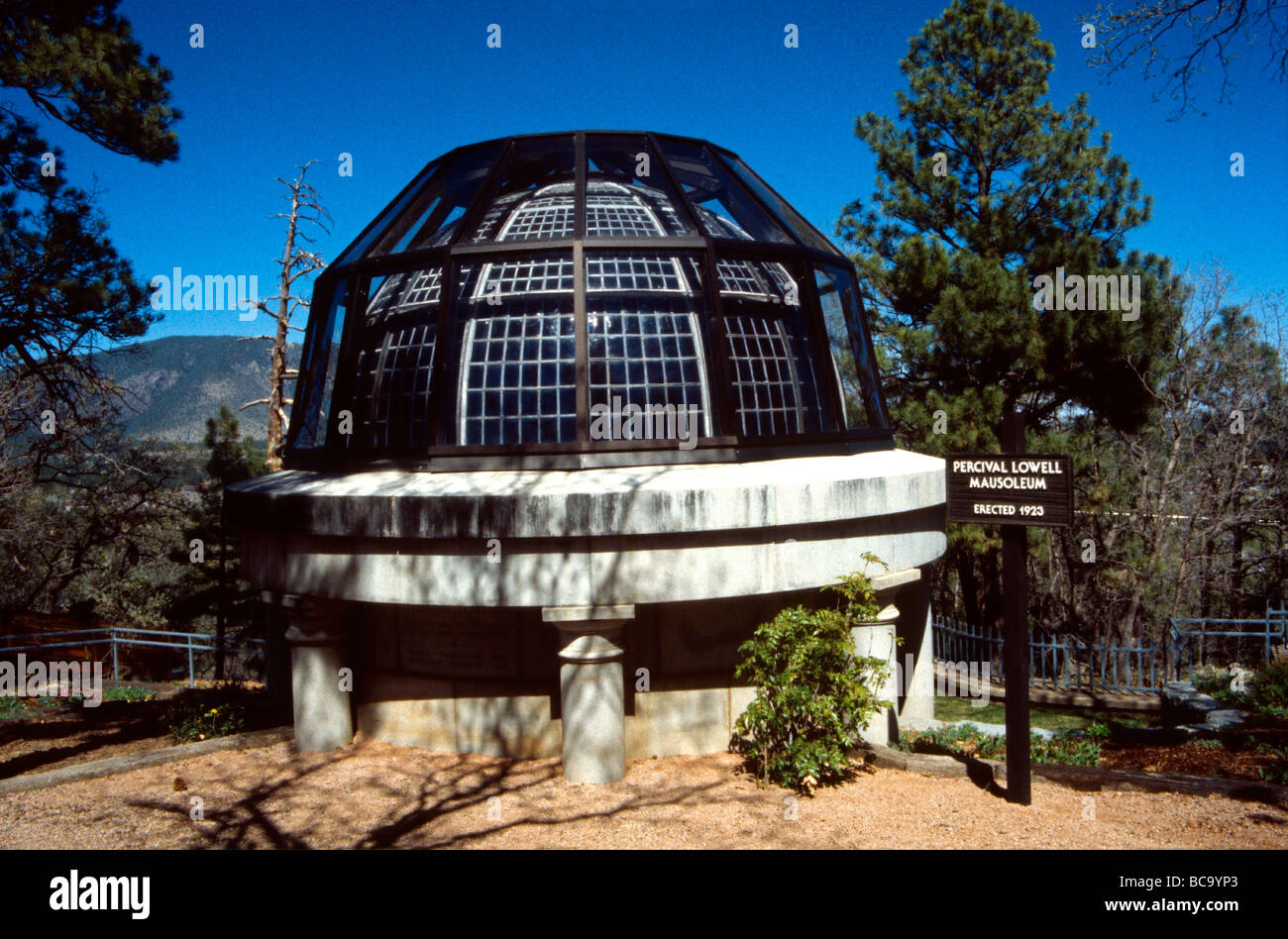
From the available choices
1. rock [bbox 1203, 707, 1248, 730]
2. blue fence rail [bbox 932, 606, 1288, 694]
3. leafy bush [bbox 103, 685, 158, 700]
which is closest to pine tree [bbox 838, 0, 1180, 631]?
blue fence rail [bbox 932, 606, 1288, 694]

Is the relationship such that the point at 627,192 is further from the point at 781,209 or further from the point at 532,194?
the point at 781,209

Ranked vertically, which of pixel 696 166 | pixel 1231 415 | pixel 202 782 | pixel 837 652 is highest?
pixel 696 166

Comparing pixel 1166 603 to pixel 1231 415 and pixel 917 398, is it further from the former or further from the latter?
pixel 917 398

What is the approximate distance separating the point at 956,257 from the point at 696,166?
1040 cm

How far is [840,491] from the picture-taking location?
8.85 meters

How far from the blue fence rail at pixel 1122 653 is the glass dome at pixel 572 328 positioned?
5.59 m

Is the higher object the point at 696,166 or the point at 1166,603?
the point at 696,166

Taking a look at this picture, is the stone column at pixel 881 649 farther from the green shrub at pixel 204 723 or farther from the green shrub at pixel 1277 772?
the green shrub at pixel 204 723

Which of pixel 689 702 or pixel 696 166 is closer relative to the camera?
pixel 689 702

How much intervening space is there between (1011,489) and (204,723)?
956cm

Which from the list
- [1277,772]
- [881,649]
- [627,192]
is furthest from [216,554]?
[1277,772]

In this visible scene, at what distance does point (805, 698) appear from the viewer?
26.2 feet

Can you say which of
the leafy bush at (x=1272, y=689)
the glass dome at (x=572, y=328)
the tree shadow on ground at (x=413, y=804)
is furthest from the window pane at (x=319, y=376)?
the leafy bush at (x=1272, y=689)

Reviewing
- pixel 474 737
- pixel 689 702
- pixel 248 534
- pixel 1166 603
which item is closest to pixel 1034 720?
pixel 689 702
